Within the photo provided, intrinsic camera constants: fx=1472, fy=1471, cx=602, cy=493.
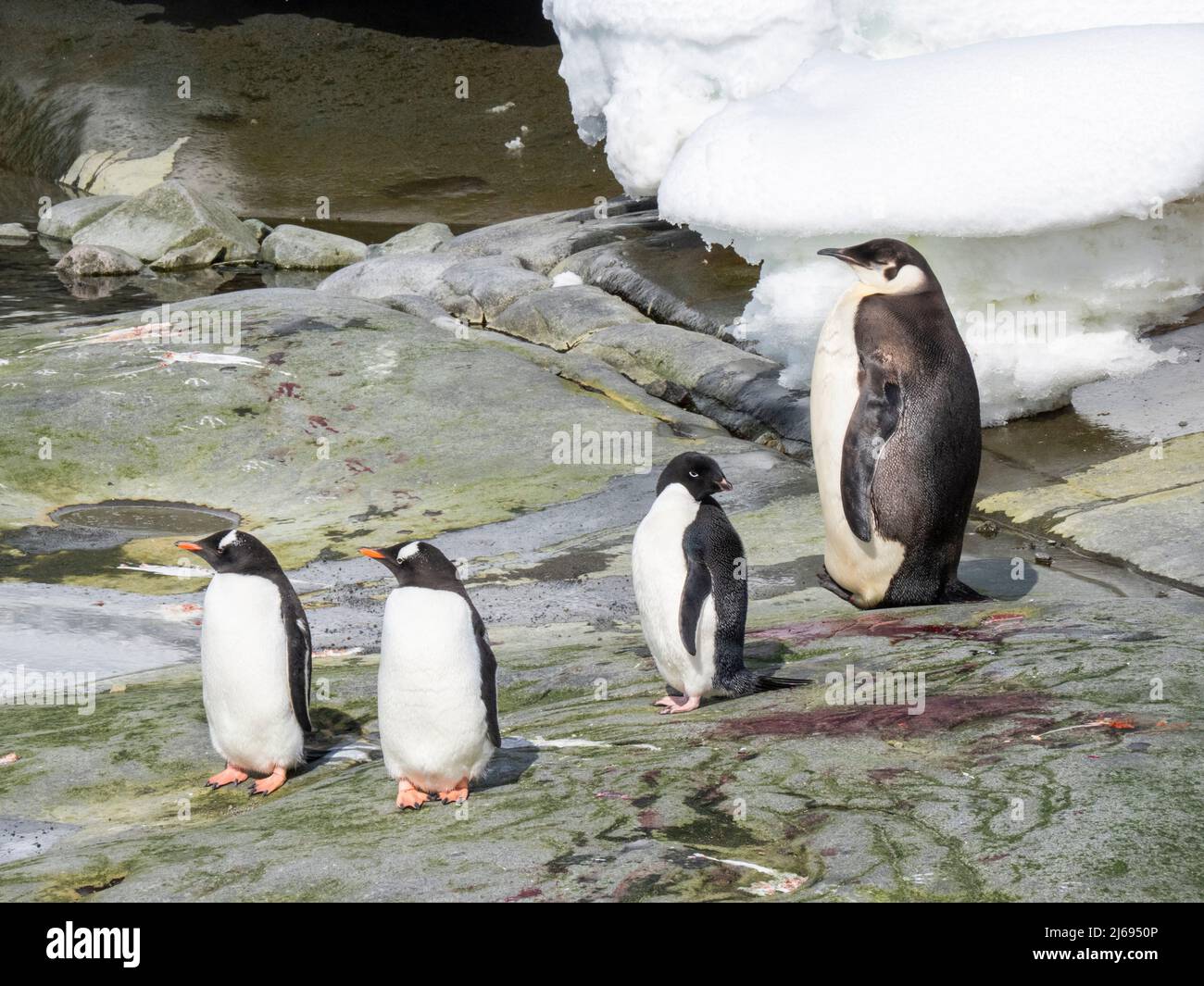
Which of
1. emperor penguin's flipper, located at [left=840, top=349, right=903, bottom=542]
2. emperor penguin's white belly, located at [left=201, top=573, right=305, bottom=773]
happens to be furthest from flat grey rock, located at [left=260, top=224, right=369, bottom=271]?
emperor penguin's white belly, located at [left=201, top=573, right=305, bottom=773]

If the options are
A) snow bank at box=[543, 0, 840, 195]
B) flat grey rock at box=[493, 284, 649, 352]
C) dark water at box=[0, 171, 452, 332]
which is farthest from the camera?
dark water at box=[0, 171, 452, 332]

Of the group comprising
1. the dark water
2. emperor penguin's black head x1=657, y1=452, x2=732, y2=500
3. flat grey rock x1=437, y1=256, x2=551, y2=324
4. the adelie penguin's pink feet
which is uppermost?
the dark water

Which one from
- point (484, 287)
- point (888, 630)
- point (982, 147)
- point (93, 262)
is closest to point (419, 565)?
point (888, 630)

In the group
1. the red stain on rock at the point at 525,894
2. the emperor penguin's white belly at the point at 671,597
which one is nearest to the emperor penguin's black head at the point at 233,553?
the emperor penguin's white belly at the point at 671,597

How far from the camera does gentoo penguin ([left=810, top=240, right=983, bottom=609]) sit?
231 inches

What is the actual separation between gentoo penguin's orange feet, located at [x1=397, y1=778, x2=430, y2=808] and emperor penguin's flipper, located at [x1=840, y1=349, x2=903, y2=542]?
246cm

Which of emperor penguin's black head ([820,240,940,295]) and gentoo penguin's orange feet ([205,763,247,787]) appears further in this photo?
emperor penguin's black head ([820,240,940,295])

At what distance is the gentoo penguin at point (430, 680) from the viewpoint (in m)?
3.97

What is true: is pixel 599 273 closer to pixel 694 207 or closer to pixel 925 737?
pixel 694 207

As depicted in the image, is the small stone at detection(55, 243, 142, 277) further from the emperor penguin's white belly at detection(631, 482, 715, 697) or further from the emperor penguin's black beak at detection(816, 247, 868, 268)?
the emperor penguin's white belly at detection(631, 482, 715, 697)

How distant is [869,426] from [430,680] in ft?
8.31

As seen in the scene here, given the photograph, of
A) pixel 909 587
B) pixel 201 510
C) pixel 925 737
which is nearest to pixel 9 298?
pixel 201 510

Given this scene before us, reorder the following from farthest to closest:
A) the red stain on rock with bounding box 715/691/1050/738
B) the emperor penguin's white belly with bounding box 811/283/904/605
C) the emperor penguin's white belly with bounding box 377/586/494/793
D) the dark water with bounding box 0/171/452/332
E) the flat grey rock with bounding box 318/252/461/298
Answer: the dark water with bounding box 0/171/452/332 < the flat grey rock with bounding box 318/252/461/298 < the emperor penguin's white belly with bounding box 811/283/904/605 < the red stain on rock with bounding box 715/691/1050/738 < the emperor penguin's white belly with bounding box 377/586/494/793

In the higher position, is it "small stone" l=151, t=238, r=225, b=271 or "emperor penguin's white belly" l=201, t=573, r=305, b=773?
"small stone" l=151, t=238, r=225, b=271
